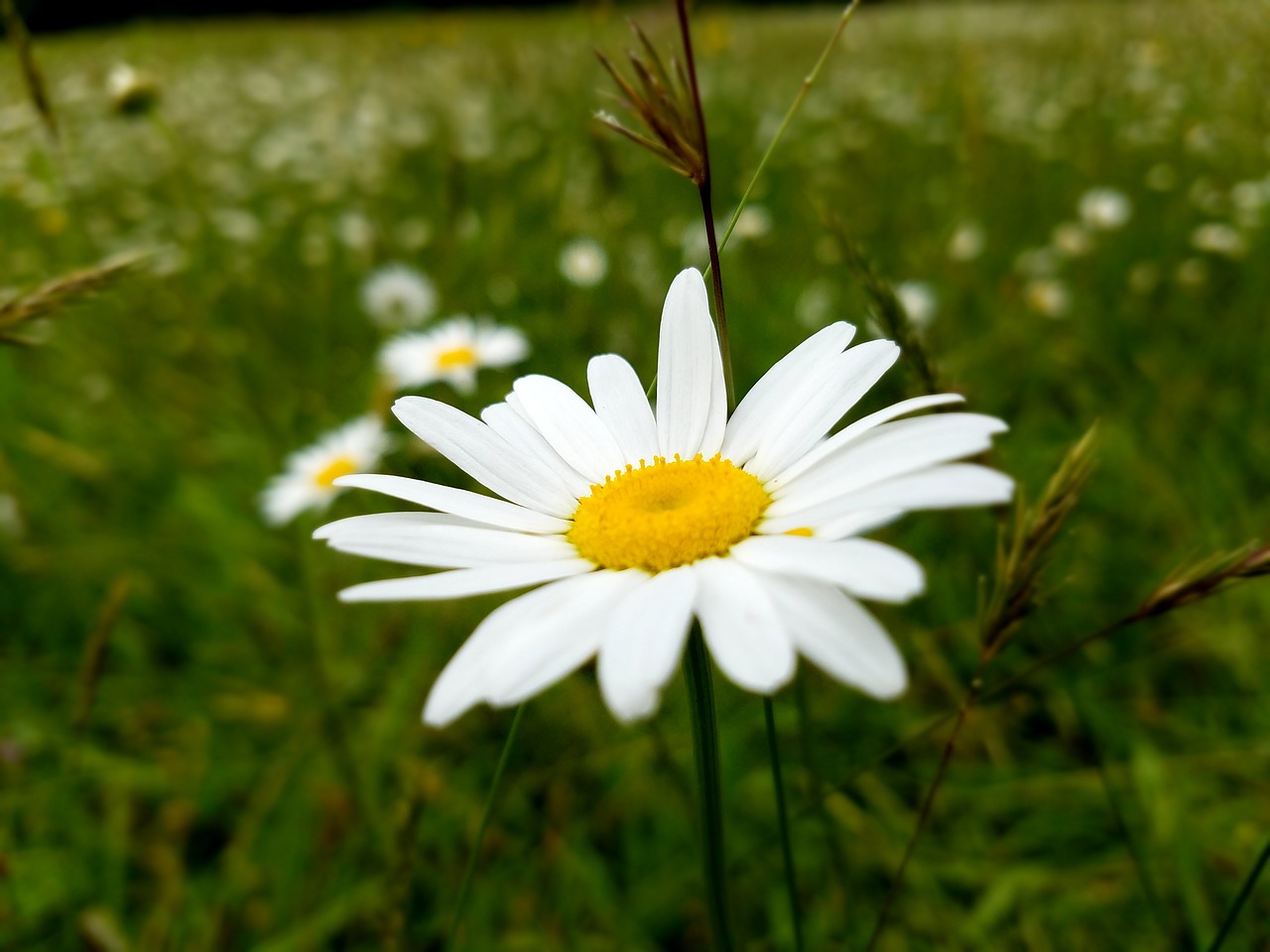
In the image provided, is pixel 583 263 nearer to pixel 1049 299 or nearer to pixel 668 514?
pixel 1049 299

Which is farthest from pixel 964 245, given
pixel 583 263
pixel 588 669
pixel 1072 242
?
pixel 588 669


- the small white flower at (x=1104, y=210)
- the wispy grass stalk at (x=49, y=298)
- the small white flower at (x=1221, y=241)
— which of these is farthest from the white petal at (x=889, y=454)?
the small white flower at (x=1104, y=210)

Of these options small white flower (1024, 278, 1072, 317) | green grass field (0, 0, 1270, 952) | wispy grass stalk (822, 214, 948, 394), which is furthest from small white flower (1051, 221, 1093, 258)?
wispy grass stalk (822, 214, 948, 394)

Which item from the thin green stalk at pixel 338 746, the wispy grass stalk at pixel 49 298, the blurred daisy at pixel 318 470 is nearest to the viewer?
the wispy grass stalk at pixel 49 298

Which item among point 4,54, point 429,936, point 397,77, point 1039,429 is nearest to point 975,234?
point 1039,429

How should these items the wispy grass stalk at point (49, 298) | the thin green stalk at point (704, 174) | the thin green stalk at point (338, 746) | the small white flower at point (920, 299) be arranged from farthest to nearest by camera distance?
the small white flower at point (920, 299) < the thin green stalk at point (338, 746) < the wispy grass stalk at point (49, 298) < the thin green stalk at point (704, 174)

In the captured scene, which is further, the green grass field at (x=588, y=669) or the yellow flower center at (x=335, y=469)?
the yellow flower center at (x=335, y=469)

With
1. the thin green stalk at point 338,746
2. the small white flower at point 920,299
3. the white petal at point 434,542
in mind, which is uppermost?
the white petal at point 434,542

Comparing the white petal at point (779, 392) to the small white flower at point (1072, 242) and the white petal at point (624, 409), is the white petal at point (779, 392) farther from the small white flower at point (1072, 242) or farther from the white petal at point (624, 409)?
the small white flower at point (1072, 242)
